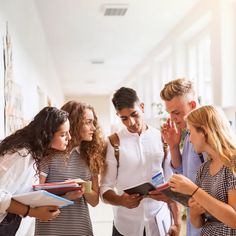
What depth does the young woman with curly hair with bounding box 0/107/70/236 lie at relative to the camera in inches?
65.1

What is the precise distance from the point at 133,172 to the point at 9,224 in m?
0.76

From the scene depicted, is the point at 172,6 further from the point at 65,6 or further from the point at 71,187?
the point at 71,187

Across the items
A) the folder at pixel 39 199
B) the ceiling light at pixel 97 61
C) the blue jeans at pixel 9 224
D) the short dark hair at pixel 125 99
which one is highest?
the ceiling light at pixel 97 61

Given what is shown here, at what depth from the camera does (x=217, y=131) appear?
172cm

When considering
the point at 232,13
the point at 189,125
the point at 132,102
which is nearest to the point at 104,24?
the point at 232,13

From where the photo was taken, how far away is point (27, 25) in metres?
4.17

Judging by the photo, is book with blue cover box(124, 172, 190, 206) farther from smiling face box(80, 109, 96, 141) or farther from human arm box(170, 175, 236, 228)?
smiling face box(80, 109, 96, 141)

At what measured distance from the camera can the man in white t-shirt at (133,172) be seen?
2.17 metres

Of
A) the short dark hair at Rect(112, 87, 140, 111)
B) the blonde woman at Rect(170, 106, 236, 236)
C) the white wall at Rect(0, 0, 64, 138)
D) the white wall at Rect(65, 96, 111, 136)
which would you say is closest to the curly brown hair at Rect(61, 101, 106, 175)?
the short dark hair at Rect(112, 87, 140, 111)

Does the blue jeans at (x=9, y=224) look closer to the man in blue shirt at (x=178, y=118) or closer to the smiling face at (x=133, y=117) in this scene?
the smiling face at (x=133, y=117)

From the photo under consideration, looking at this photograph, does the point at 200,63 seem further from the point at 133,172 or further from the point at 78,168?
the point at 78,168

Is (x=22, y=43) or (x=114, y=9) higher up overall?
(x=114, y=9)

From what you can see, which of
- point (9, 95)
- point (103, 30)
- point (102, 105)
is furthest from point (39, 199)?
point (102, 105)

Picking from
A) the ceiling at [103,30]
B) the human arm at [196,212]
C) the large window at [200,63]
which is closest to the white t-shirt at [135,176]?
the human arm at [196,212]
